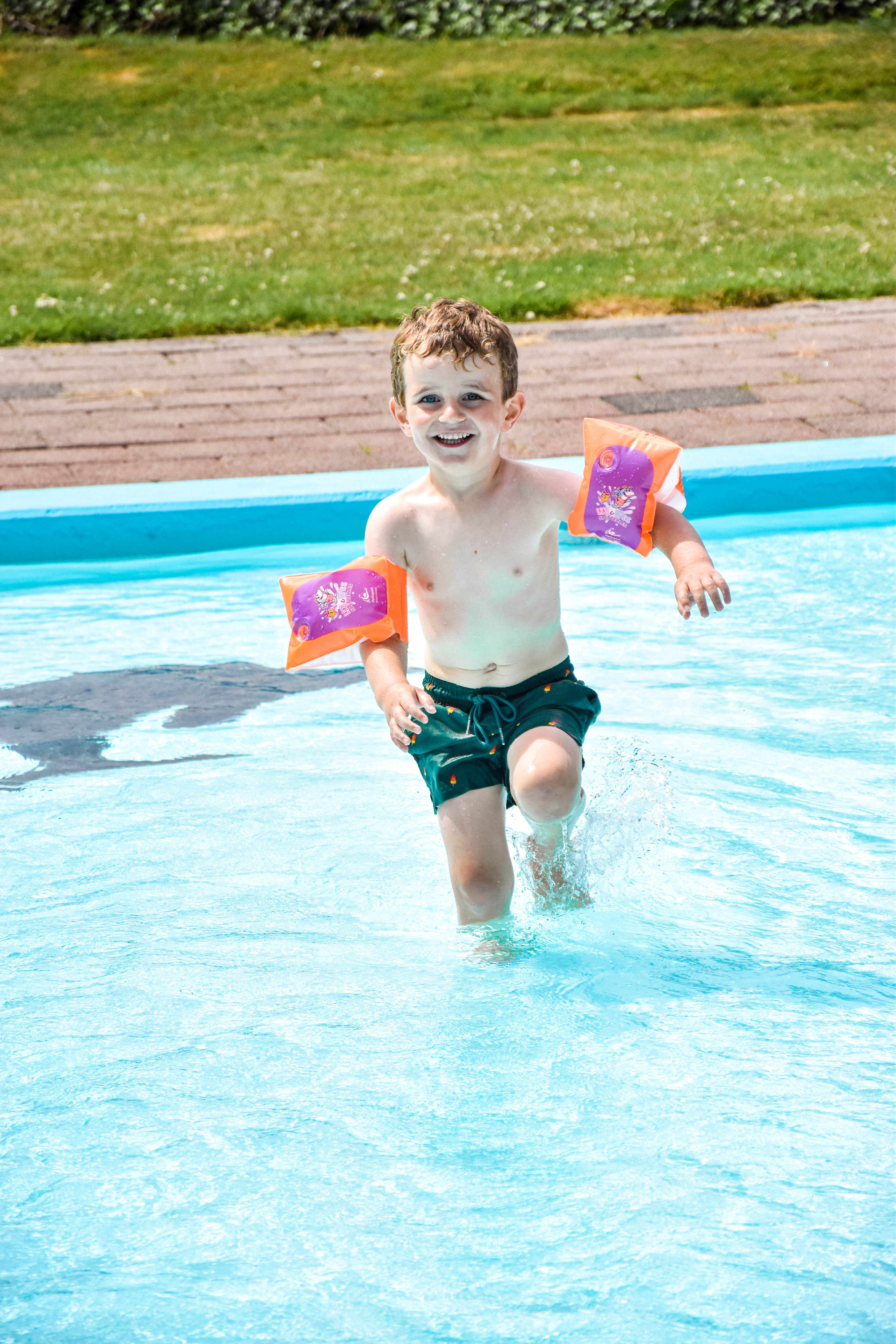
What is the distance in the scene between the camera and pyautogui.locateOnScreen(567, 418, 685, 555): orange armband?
9.55ft

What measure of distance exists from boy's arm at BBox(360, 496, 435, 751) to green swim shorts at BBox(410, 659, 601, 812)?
3.8 inches

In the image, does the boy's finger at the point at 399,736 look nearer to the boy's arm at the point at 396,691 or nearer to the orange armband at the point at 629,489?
the boy's arm at the point at 396,691

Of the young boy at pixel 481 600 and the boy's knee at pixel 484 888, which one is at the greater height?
the young boy at pixel 481 600

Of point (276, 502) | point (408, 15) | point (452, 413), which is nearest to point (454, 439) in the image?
point (452, 413)

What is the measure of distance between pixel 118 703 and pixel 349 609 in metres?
1.88

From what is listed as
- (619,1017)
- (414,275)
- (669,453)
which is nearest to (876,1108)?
(619,1017)

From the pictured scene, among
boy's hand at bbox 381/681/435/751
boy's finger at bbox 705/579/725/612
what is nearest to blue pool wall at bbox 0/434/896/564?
boy's hand at bbox 381/681/435/751

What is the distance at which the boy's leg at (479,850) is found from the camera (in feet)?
9.60

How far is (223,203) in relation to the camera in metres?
11.8

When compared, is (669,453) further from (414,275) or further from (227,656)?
(414,275)

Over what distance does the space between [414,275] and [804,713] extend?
5.82 metres

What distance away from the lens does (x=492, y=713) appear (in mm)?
3043

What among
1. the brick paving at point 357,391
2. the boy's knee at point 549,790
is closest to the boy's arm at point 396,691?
the boy's knee at point 549,790

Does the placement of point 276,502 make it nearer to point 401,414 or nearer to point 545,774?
point 401,414
